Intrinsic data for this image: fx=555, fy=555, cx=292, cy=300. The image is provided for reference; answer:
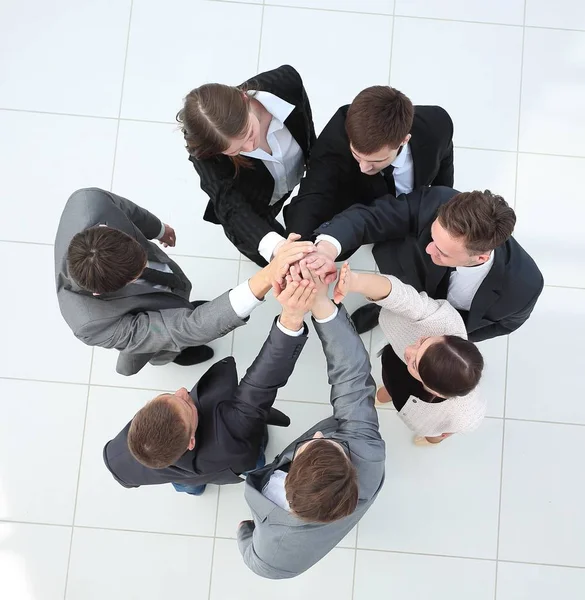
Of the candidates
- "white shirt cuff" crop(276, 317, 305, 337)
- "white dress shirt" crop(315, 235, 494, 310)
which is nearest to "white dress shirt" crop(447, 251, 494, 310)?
"white dress shirt" crop(315, 235, 494, 310)

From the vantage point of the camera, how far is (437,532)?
2.85 m

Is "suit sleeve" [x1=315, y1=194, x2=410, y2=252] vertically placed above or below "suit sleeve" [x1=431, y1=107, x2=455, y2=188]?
below

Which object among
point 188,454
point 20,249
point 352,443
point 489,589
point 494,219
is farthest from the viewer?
point 20,249

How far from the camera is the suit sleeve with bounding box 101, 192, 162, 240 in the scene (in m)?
2.22

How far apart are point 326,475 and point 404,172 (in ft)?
3.79

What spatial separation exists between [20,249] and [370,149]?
2.13 meters

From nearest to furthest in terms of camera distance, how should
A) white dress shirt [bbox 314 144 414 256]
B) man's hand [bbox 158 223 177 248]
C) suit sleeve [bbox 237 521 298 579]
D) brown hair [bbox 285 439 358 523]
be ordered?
1. brown hair [bbox 285 439 358 523]
2. suit sleeve [bbox 237 521 298 579]
3. white dress shirt [bbox 314 144 414 256]
4. man's hand [bbox 158 223 177 248]

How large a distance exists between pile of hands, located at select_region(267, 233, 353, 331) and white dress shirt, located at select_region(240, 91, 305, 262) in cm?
12

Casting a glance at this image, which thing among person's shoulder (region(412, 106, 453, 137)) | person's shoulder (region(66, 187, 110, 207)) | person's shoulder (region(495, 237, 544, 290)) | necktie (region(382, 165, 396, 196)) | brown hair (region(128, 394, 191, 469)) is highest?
person's shoulder (region(412, 106, 453, 137))


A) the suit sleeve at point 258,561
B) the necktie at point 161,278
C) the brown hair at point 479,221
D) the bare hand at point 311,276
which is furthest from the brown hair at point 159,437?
the brown hair at point 479,221

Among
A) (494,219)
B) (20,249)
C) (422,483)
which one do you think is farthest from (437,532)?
(20,249)

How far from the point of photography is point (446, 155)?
2.21 metres

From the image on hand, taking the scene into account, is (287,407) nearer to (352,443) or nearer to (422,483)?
(422,483)

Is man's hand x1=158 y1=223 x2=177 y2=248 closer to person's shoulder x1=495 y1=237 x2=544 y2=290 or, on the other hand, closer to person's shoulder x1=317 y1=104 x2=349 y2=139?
person's shoulder x1=317 y1=104 x2=349 y2=139
